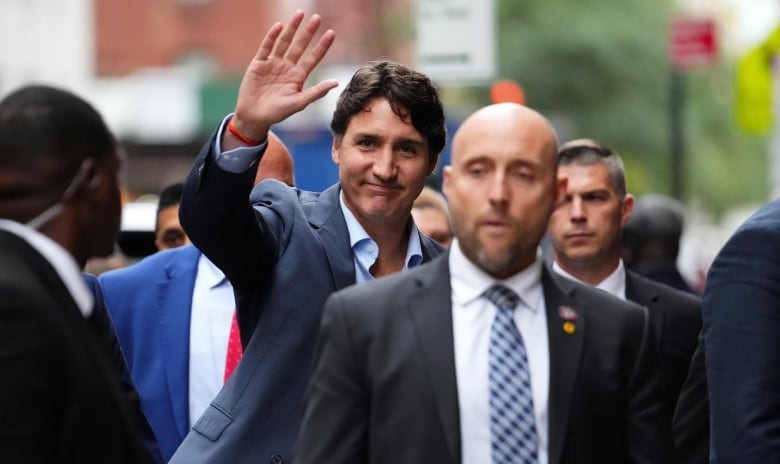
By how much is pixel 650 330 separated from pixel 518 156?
22.9 inches

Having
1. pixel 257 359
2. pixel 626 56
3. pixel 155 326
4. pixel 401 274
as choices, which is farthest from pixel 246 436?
pixel 626 56

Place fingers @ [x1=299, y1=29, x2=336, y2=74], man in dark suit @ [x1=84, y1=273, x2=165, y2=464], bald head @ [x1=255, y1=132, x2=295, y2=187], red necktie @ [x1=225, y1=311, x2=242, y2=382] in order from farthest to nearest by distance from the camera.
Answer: bald head @ [x1=255, y1=132, x2=295, y2=187]
red necktie @ [x1=225, y1=311, x2=242, y2=382]
fingers @ [x1=299, y1=29, x2=336, y2=74]
man in dark suit @ [x1=84, y1=273, x2=165, y2=464]

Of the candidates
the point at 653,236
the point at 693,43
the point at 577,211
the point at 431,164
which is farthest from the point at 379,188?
the point at 693,43

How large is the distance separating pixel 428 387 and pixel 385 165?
150 centimetres

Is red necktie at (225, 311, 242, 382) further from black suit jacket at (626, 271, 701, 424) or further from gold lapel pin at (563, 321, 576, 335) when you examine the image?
gold lapel pin at (563, 321, 576, 335)

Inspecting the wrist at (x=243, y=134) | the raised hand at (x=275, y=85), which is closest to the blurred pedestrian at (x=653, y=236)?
the raised hand at (x=275, y=85)

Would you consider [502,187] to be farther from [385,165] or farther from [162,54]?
[162,54]

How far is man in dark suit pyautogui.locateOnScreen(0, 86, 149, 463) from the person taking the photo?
11.7ft

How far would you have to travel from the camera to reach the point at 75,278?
3.87 m

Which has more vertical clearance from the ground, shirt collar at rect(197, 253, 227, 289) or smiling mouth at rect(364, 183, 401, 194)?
smiling mouth at rect(364, 183, 401, 194)

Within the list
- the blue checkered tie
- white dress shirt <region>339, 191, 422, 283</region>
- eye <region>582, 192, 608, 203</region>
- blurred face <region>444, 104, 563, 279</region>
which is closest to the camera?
the blue checkered tie

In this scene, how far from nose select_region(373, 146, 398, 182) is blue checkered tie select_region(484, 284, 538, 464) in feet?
4.51

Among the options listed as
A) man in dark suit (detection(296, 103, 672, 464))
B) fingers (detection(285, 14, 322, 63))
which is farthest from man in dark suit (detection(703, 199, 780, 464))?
fingers (detection(285, 14, 322, 63))

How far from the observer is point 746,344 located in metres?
5.07
